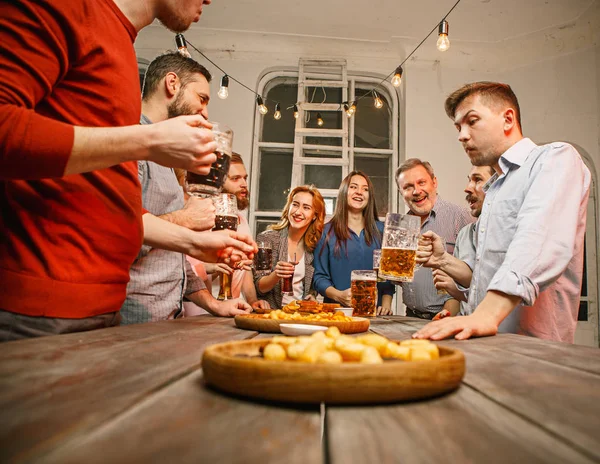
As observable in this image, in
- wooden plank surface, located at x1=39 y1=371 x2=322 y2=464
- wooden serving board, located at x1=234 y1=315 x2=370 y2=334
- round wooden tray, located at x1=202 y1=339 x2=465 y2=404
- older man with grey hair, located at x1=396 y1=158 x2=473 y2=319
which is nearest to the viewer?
wooden plank surface, located at x1=39 y1=371 x2=322 y2=464

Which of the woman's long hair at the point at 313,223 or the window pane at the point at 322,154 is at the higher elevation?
the window pane at the point at 322,154

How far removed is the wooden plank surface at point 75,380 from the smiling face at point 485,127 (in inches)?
59.8

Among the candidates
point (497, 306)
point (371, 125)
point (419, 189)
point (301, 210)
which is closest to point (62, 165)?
point (497, 306)

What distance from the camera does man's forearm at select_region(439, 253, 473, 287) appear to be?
1841mm

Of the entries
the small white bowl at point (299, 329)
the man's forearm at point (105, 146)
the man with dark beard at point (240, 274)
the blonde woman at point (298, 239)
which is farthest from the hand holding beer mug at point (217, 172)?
the blonde woman at point (298, 239)

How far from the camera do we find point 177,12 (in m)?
1.30

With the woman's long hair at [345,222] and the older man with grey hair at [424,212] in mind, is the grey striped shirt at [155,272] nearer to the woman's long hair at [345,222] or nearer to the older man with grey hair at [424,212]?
the woman's long hair at [345,222]

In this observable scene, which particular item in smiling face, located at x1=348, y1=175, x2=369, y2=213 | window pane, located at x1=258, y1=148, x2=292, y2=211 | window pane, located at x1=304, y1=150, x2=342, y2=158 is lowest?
smiling face, located at x1=348, y1=175, x2=369, y2=213

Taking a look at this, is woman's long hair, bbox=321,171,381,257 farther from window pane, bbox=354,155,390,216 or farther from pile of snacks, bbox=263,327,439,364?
pile of snacks, bbox=263,327,439,364

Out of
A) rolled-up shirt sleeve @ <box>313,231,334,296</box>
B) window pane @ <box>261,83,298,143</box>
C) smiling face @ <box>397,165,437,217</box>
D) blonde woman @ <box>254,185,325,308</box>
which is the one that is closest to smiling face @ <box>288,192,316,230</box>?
blonde woman @ <box>254,185,325,308</box>

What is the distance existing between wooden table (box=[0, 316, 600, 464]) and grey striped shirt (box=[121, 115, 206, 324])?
2.89ft

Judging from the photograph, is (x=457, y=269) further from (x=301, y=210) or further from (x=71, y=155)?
(x=71, y=155)

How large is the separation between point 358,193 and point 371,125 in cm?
268

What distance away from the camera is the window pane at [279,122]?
5.35 meters
